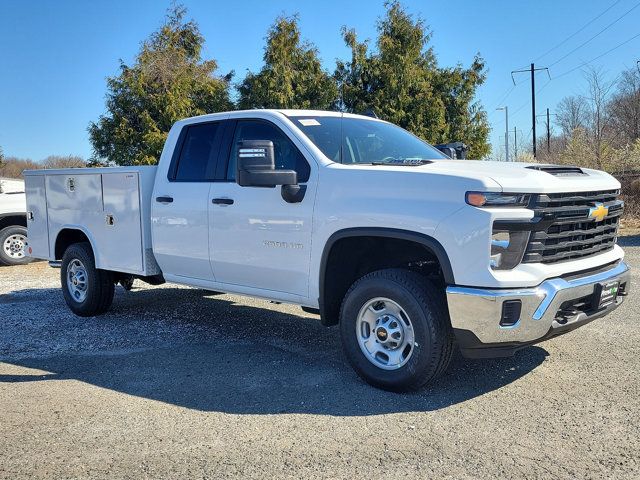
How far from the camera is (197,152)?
19.4ft

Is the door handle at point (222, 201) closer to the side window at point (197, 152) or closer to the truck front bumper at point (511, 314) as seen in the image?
the side window at point (197, 152)

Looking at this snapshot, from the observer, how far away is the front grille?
12.8 ft

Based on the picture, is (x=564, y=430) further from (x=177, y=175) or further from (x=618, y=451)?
(x=177, y=175)

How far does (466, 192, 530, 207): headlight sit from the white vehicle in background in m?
10.3

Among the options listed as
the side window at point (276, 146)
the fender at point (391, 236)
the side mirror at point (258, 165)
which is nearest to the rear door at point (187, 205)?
the side window at point (276, 146)

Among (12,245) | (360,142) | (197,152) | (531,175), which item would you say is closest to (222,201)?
(197,152)

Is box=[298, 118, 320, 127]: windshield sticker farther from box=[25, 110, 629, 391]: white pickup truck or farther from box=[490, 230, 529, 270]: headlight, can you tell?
box=[490, 230, 529, 270]: headlight

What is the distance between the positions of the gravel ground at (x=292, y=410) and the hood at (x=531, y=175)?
4.85 ft

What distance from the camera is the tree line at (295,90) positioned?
17266mm

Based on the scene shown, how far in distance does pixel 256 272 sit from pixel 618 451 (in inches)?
119

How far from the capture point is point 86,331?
6543 mm

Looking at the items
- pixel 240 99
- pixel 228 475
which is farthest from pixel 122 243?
pixel 240 99

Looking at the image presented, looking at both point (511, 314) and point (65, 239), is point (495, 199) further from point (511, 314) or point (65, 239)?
point (65, 239)

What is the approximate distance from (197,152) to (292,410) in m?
2.90
